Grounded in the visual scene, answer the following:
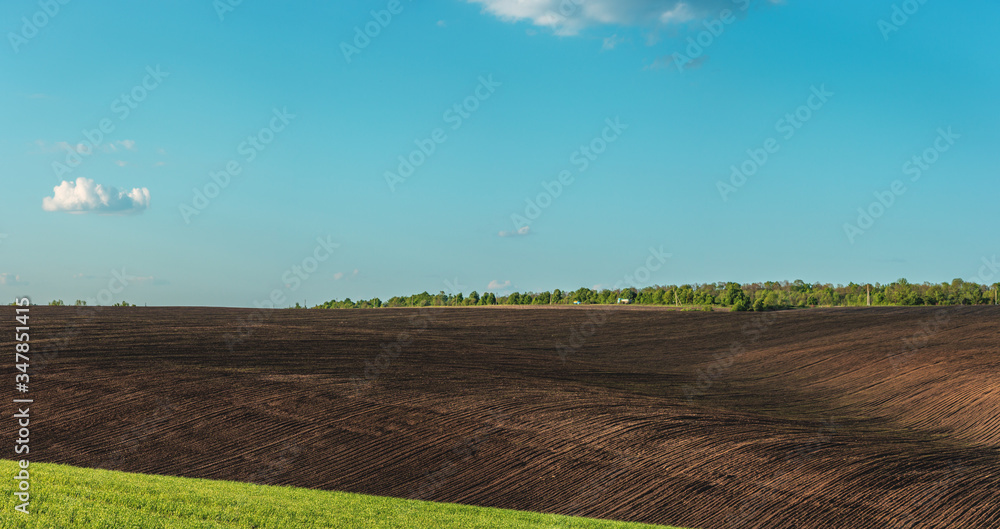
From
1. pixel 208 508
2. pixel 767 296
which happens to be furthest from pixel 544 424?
pixel 767 296

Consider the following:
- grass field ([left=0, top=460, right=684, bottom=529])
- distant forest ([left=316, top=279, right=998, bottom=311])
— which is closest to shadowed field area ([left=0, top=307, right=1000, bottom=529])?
grass field ([left=0, top=460, right=684, bottom=529])

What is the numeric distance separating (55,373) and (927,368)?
109 feet

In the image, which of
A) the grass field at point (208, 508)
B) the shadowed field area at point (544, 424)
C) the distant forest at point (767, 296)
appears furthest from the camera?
the distant forest at point (767, 296)

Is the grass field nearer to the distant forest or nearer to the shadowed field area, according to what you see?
the shadowed field area

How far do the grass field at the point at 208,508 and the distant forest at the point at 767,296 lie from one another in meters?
55.7

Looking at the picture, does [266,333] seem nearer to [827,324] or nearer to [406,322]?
[406,322]

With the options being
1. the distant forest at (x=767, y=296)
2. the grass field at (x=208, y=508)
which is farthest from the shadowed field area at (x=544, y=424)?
the distant forest at (x=767, y=296)

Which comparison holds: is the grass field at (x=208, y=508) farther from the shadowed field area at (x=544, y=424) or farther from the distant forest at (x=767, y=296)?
the distant forest at (x=767, y=296)

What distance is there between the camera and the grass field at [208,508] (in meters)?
7.84

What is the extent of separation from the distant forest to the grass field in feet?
183

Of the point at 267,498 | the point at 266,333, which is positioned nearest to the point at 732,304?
the point at 266,333

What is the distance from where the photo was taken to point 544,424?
17.4 m

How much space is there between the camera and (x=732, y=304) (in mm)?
64812

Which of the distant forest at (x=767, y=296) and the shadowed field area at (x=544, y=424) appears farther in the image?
the distant forest at (x=767, y=296)
